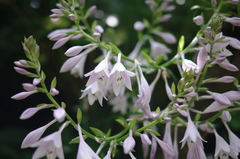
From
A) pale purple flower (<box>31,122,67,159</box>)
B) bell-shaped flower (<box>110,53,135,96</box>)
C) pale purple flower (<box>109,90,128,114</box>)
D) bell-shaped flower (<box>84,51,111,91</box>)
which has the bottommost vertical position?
pale purple flower (<box>109,90,128,114</box>)

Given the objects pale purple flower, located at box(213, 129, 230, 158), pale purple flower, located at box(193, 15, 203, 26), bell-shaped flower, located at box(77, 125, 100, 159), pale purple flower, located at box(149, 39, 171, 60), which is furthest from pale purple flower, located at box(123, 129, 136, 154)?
pale purple flower, located at box(149, 39, 171, 60)

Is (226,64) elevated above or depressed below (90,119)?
above

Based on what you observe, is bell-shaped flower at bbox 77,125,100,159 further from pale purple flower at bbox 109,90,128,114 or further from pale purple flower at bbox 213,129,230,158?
pale purple flower at bbox 109,90,128,114

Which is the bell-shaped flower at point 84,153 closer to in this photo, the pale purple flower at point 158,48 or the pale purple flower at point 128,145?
the pale purple flower at point 128,145

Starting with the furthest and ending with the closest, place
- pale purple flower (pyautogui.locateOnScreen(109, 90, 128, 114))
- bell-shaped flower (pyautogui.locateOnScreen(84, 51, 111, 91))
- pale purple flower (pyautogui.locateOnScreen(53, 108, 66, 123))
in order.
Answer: pale purple flower (pyautogui.locateOnScreen(109, 90, 128, 114)) → bell-shaped flower (pyautogui.locateOnScreen(84, 51, 111, 91)) → pale purple flower (pyautogui.locateOnScreen(53, 108, 66, 123))

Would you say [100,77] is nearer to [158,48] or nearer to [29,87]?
[29,87]

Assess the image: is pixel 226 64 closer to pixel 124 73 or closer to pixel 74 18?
pixel 124 73

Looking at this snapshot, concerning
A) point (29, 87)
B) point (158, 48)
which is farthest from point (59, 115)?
point (158, 48)

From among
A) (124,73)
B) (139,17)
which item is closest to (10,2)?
(139,17)
